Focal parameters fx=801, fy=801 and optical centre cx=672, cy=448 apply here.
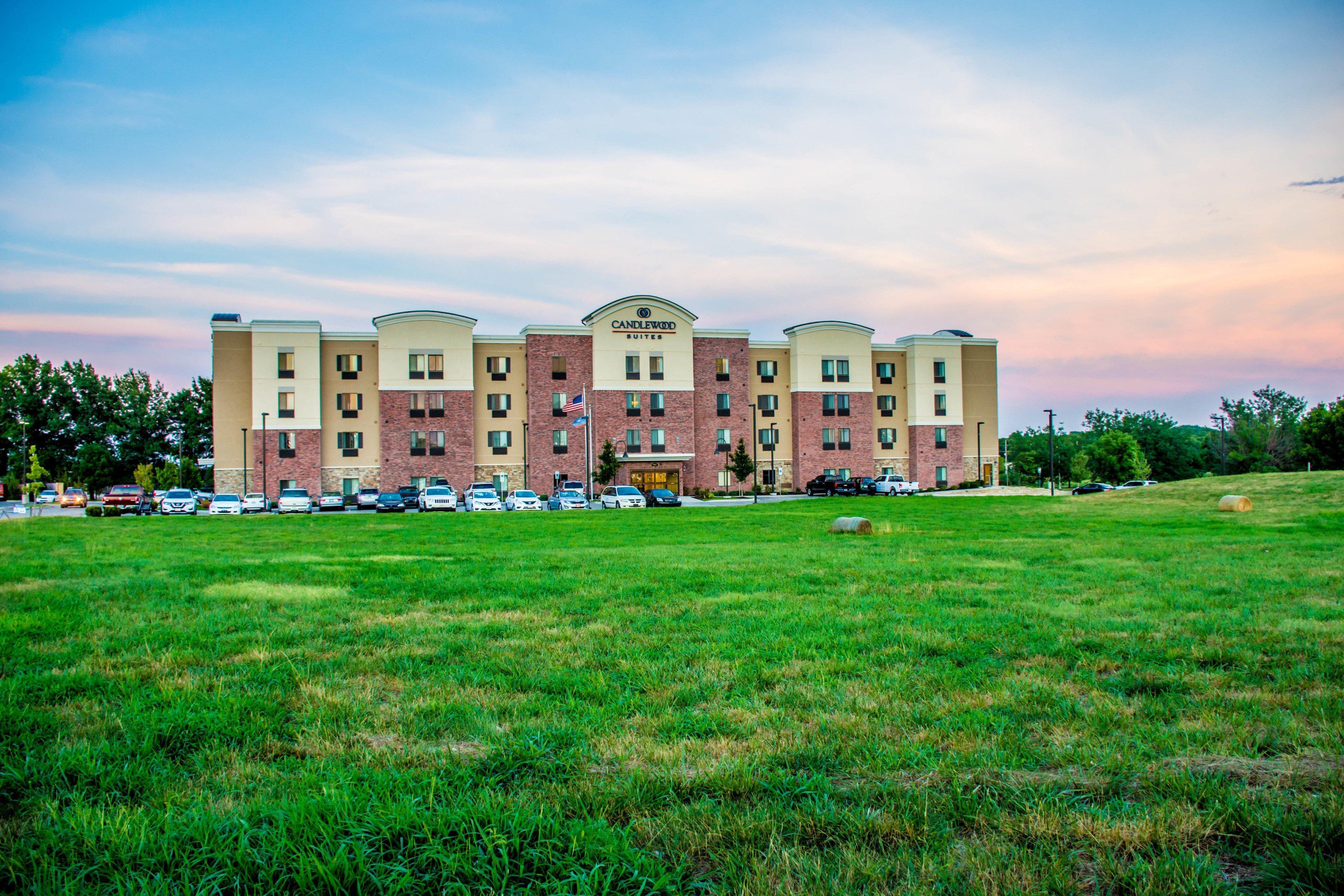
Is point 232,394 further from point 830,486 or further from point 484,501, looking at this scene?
point 830,486

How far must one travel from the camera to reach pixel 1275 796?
337cm

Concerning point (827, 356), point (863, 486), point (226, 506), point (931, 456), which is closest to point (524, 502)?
point (226, 506)

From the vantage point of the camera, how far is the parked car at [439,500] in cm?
5066

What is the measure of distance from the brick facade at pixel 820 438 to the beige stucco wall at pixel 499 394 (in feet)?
76.5

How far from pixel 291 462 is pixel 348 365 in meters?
8.50

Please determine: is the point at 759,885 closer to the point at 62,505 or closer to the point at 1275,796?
the point at 1275,796

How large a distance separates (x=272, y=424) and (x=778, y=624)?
202ft

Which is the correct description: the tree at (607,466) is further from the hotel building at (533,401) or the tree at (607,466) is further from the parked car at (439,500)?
the parked car at (439,500)

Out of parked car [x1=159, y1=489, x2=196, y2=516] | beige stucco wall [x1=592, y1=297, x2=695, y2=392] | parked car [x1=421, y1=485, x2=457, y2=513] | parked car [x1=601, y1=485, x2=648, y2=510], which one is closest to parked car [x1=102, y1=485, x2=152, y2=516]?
parked car [x1=159, y1=489, x2=196, y2=516]

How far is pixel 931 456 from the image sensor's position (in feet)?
→ 235

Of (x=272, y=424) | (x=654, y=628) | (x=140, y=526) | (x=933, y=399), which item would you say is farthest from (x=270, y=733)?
(x=933, y=399)

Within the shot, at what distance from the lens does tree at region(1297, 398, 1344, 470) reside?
76188 mm

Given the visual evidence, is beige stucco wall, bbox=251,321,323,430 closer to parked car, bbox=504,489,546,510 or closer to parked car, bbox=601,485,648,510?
parked car, bbox=504,489,546,510

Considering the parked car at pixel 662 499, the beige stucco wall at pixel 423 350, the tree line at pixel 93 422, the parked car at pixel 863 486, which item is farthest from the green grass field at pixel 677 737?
the tree line at pixel 93 422
